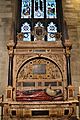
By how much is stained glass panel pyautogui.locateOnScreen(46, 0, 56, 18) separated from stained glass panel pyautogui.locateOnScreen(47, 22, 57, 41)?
0.51 metres

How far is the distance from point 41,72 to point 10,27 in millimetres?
2922

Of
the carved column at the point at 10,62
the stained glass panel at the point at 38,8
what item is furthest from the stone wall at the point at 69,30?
the stained glass panel at the point at 38,8

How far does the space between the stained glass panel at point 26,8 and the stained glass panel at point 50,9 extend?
0.93m

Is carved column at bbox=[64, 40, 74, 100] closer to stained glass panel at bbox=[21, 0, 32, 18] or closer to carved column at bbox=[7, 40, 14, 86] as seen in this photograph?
carved column at bbox=[7, 40, 14, 86]

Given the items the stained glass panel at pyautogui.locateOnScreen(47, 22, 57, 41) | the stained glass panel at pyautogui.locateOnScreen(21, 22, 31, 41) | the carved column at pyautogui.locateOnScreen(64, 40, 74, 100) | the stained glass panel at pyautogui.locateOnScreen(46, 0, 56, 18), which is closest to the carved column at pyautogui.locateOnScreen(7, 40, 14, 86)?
the stained glass panel at pyautogui.locateOnScreen(21, 22, 31, 41)

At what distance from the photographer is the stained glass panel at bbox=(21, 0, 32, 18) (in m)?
15.4

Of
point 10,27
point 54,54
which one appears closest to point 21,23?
point 10,27

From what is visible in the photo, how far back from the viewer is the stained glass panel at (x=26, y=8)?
15350mm

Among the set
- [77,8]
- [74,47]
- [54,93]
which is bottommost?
[54,93]

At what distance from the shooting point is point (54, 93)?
13062mm

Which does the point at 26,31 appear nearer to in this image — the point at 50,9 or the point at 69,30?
the point at 50,9

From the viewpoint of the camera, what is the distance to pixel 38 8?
51.0ft

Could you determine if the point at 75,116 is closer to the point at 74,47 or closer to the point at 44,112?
the point at 44,112

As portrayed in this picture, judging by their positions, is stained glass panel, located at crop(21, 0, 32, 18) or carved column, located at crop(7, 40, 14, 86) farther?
stained glass panel, located at crop(21, 0, 32, 18)
